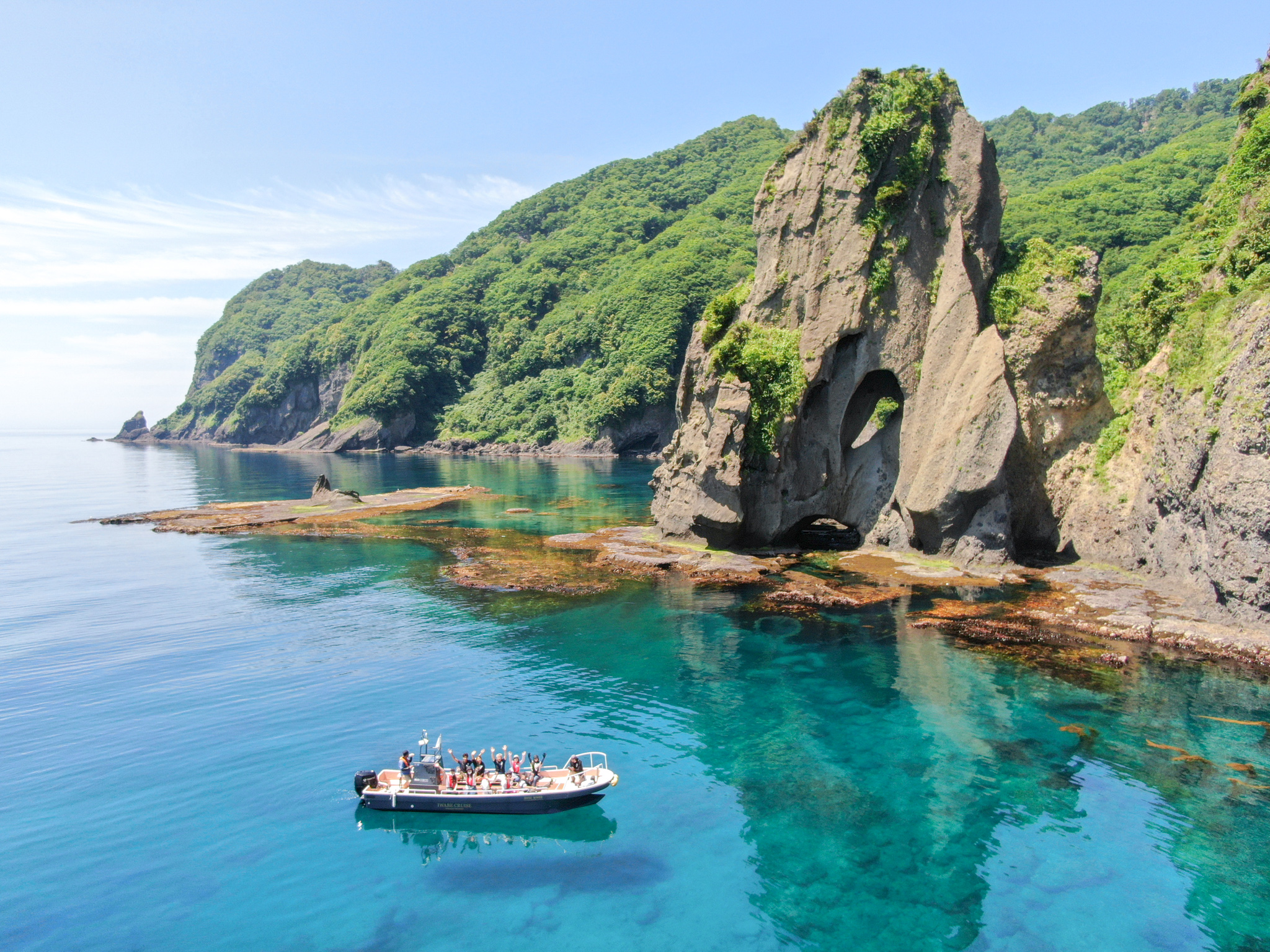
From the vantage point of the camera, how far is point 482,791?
21.9 m

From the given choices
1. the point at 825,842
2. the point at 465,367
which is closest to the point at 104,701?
the point at 825,842

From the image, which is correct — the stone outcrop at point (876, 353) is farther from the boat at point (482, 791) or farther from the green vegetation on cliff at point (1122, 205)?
the green vegetation on cliff at point (1122, 205)

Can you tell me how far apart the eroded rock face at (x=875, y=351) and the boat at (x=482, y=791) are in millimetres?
28048

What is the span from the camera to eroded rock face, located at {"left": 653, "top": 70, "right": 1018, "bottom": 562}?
4450 cm

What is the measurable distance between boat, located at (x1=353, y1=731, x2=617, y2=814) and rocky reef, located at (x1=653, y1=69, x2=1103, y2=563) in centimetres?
2805

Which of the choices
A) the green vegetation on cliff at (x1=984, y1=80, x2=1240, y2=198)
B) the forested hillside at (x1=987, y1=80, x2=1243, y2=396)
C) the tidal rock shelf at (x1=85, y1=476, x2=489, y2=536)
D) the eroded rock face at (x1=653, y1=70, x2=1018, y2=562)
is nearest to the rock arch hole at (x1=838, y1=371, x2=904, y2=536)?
the eroded rock face at (x1=653, y1=70, x2=1018, y2=562)

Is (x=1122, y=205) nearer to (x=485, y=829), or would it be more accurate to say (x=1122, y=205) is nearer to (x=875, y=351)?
(x=875, y=351)

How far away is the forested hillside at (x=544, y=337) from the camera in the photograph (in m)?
140

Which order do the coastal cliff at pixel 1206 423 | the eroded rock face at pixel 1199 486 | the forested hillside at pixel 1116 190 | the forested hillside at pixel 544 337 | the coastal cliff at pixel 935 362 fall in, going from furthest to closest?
the forested hillside at pixel 544 337, the forested hillside at pixel 1116 190, the coastal cliff at pixel 935 362, the coastal cliff at pixel 1206 423, the eroded rock face at pixel 1199 486

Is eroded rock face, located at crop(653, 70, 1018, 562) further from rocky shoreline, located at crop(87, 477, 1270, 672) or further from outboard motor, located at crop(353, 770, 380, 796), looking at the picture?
outboard motor, located at crop(353, 770, 380, 796)

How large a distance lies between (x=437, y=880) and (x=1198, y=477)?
3532cm

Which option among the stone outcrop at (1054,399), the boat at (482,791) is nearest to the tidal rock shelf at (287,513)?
the boat at (482,791)

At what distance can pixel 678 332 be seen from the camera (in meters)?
137

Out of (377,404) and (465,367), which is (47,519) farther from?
(465,367)
